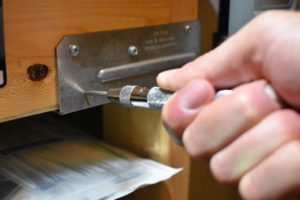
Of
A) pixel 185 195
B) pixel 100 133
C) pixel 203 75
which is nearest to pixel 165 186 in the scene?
pixel 185 195

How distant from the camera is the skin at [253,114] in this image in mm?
311

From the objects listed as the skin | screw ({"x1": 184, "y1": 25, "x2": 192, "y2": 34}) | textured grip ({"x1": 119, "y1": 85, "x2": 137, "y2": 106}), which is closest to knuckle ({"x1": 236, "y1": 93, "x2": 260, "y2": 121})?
the skin

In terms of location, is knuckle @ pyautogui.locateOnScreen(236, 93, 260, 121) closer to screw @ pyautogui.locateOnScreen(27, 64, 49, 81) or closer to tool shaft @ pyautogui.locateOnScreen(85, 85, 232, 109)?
tool shaft @ pyautogui.locateOnScreen(85, 85, 232, 109)

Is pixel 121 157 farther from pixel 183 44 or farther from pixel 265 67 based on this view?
pixel 265 67

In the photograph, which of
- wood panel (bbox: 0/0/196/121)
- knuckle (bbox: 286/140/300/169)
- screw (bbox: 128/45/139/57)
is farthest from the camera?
screw (bbox: 128/45/139/57)

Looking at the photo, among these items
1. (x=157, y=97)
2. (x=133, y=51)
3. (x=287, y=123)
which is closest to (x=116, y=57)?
(x=133, y=51)

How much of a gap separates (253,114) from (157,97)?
3.6 inches

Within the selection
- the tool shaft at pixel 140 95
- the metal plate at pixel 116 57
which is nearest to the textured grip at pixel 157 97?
the tool shaft at pixel 140 95

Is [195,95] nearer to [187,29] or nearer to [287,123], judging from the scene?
[287,123]

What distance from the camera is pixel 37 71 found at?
0.43 metres

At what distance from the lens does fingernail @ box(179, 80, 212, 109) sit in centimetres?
34

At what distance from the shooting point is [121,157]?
616 mm

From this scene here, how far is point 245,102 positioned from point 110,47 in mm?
208

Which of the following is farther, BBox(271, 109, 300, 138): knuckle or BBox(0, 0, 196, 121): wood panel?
BBox(0, 0, 196, 121): wood panel
